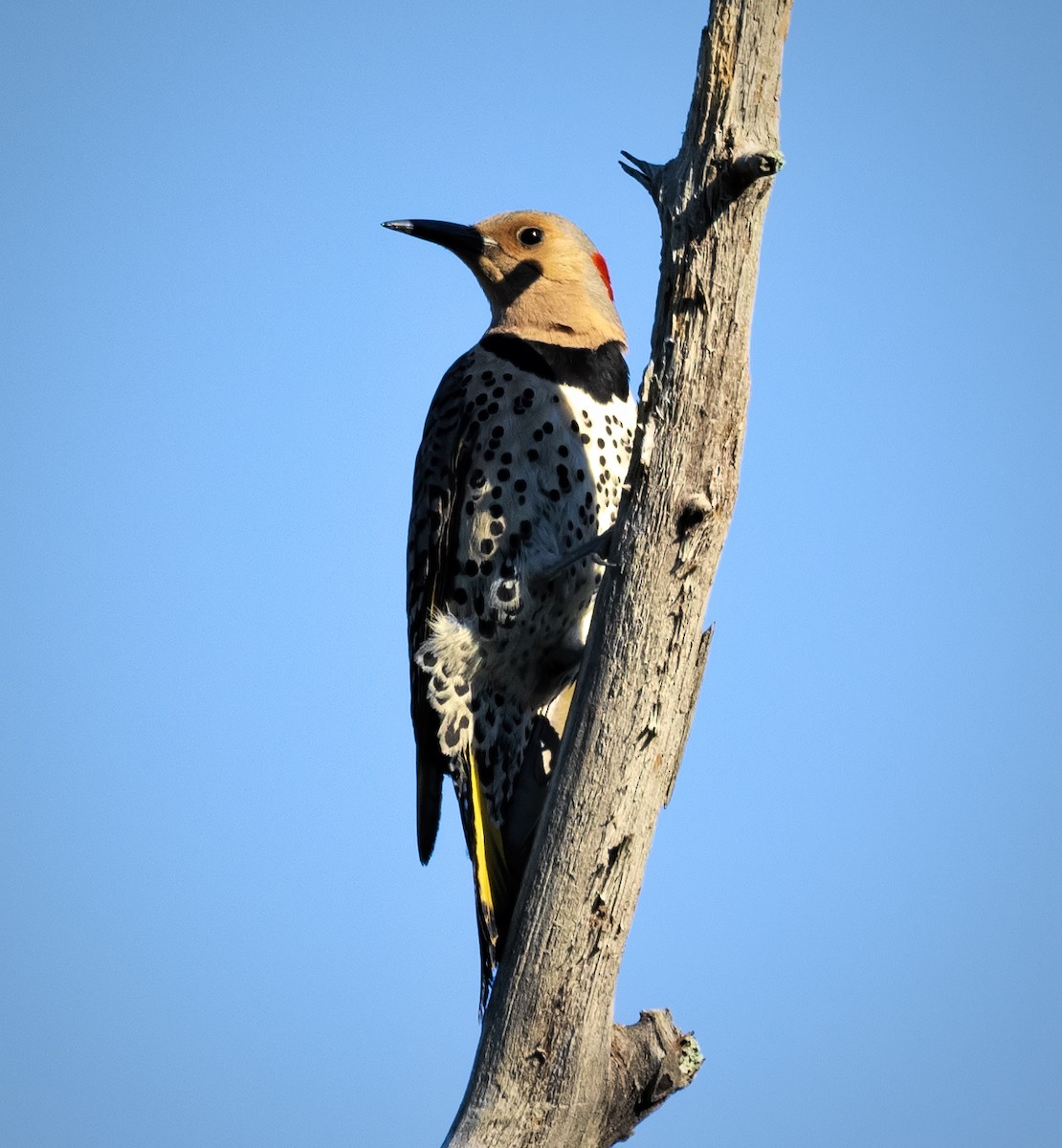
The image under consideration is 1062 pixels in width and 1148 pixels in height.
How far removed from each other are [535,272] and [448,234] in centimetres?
40

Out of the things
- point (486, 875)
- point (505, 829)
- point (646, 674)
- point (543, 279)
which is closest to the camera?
point (646, 674)

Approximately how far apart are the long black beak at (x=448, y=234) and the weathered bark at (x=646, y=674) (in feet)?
5.49

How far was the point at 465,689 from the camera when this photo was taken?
15.1 ft

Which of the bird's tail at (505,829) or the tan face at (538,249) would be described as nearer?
the bird's tail at (505,829)

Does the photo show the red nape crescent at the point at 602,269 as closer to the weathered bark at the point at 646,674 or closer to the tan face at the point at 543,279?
the tan face at the point at 543,279

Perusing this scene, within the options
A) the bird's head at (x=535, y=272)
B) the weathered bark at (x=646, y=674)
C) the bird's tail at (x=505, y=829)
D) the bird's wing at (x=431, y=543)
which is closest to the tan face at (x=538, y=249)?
the bird's head at (x=535, y=272)

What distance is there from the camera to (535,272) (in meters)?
5.02

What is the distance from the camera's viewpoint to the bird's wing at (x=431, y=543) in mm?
4645

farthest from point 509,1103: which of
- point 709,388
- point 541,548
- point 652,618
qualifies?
point 709,388

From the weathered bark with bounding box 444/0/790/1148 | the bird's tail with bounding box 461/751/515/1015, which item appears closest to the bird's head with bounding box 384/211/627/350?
the weathered bark with bounding box 444/0/790/1148

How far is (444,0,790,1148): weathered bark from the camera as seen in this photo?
10.9ft

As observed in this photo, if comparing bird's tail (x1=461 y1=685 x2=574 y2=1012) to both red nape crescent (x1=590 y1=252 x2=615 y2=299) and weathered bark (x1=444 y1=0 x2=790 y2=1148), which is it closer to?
weathered bark (x1=444 y1=0 x2=790 y2=1148)

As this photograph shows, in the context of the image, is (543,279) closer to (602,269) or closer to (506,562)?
(602,269)

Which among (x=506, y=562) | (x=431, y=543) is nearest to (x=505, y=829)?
(x=506, y=562)
